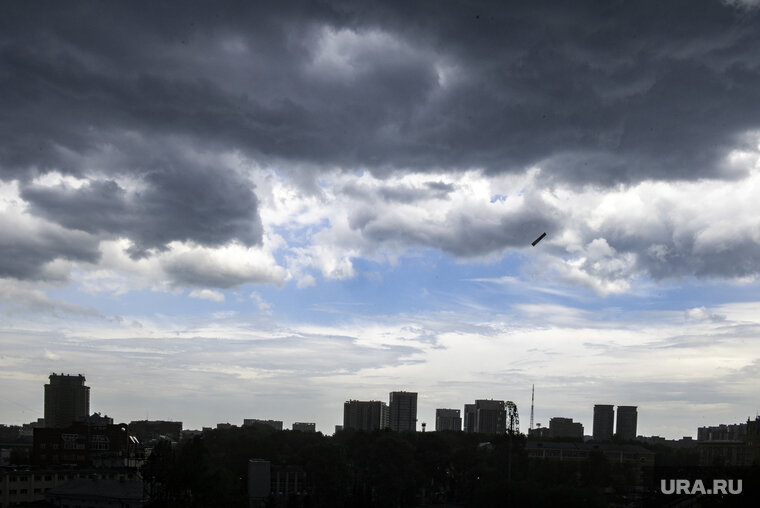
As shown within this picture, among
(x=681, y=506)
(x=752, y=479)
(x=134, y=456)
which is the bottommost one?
(x=134, y=456)

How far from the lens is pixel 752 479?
216ft

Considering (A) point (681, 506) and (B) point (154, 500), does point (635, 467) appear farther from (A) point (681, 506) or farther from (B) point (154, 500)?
(B) point (154, 500)

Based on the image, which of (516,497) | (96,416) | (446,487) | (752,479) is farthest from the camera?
(96,416)

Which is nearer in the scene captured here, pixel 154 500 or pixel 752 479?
pixel 752 479

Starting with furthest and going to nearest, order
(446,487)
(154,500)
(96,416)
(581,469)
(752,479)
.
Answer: (96,416) → (446,487) → (581,469) → (154,500) → (752,479)

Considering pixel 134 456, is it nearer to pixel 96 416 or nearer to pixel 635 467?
pixel 96 416

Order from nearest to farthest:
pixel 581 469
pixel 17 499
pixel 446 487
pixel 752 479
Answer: pixel 752 479
pixel 17 499
pixel 581 469
pixel 446 487

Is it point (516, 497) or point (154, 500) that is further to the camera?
point (516, 497)

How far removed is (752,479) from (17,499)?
80.8m

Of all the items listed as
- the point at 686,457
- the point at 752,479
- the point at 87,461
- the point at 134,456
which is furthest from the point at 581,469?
the point at 87,461

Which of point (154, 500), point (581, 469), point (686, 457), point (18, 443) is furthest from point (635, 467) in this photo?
point (18, 443)

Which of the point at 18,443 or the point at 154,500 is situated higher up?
the point at 154,500

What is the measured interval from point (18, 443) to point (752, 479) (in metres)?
187

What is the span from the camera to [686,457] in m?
154
